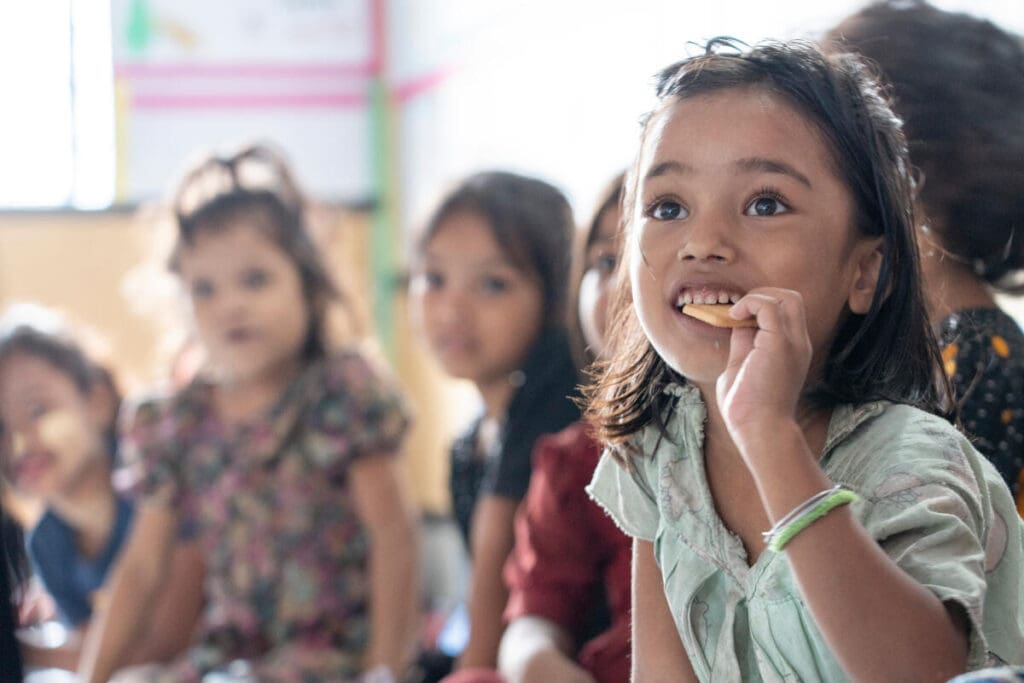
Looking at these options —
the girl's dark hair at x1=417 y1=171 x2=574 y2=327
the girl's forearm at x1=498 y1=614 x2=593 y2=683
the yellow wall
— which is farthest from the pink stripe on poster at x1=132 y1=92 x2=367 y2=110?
the girl's forearm at x1=498 y1=614 x2=593 y2=683

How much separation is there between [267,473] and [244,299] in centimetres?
23

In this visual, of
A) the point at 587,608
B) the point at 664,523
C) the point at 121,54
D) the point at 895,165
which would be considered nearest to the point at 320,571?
the point at 587,608

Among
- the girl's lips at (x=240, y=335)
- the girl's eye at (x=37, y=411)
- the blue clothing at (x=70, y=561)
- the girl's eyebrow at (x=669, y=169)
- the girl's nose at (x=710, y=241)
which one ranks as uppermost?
the girl's eyebrow at (x=669, y=169)

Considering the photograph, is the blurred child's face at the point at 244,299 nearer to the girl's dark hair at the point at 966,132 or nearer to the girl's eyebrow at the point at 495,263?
the girl's eyebrow at the point at 495,263

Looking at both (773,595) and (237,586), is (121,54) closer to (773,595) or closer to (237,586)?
(237,586)

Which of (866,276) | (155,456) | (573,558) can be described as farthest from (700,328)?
(155,456)

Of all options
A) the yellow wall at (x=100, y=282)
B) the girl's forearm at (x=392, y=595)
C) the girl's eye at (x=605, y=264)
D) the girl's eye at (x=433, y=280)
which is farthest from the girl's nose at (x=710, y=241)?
the yellow wall at (x=100, y=282)

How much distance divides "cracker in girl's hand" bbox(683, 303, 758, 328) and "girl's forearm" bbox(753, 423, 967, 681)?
13 cm

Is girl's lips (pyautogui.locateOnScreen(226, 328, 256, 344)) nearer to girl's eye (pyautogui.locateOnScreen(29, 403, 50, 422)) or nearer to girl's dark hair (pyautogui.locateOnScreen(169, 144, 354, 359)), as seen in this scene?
girl's dark hair (pyautogui.locateOnScreen(169, 144, 354, 359))

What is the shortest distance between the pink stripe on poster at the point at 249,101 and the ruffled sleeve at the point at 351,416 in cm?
197

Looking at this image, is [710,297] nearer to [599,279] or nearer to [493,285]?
[599,279]

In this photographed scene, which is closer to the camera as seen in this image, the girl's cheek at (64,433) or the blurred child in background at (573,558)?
the blurred child in background at (573,558)

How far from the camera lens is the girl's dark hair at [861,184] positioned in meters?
0.80

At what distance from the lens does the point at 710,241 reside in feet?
2.53
